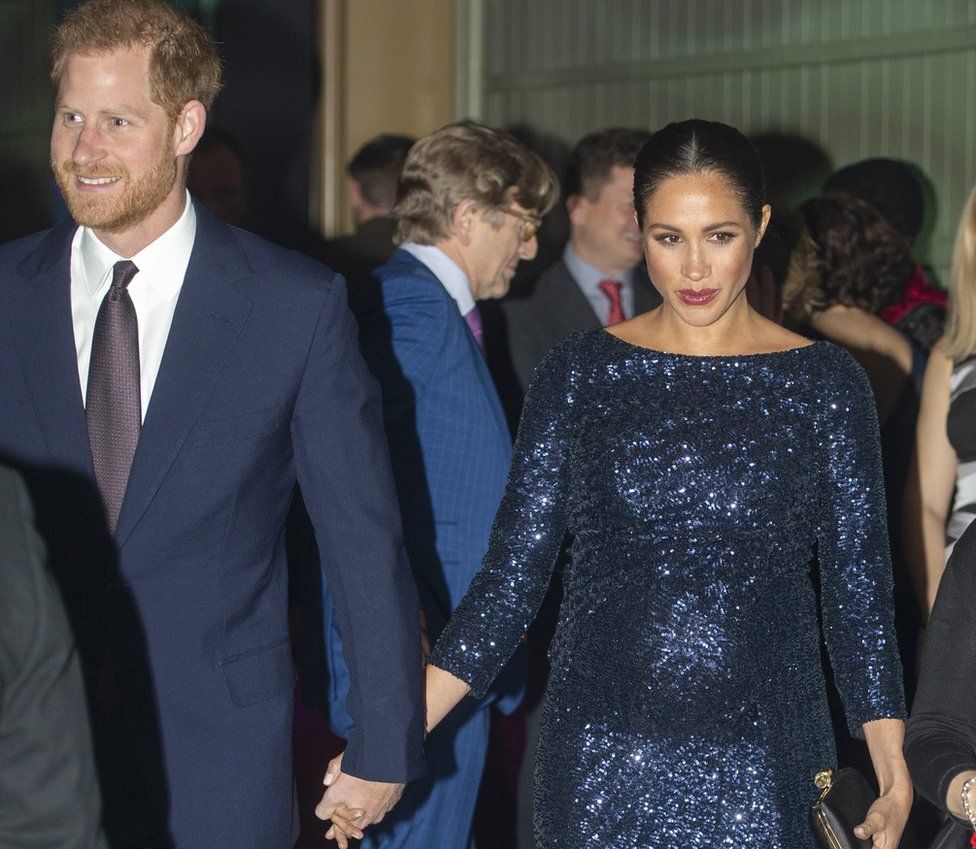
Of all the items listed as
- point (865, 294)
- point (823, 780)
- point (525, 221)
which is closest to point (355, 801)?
point (823, 780)

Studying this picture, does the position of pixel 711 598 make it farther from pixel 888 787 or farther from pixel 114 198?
pixel 114 198

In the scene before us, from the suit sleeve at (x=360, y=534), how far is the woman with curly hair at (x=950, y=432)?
4.71ft

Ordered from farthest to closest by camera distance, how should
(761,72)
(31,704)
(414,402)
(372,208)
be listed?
(761,72)
(372,208)
(414,402)
(31,704)

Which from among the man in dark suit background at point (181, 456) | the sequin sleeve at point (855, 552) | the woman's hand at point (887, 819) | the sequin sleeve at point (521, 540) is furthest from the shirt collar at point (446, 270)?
the woman's hand at point (887, 819)

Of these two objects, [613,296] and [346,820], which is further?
[613,296]

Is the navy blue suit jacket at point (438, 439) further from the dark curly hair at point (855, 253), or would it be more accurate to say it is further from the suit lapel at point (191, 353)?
the dark curly hair at point (855, 253)

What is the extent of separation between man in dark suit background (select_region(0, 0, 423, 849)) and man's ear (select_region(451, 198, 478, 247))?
3.49 ft

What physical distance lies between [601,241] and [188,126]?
7.76 ft

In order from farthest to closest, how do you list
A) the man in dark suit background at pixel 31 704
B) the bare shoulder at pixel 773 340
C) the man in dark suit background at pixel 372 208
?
the man in dark suit background at pixel 372 208 → the bare shoulder at pixel 773 340 → the man in dark suit background at pixel 31 704

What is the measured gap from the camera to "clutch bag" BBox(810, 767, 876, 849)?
2.09 metres

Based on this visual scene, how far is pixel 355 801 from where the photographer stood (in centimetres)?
231

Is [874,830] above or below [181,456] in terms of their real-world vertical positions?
below

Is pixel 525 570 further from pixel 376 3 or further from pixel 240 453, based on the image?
pixel 376 3

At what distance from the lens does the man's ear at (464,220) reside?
334 centimetres
